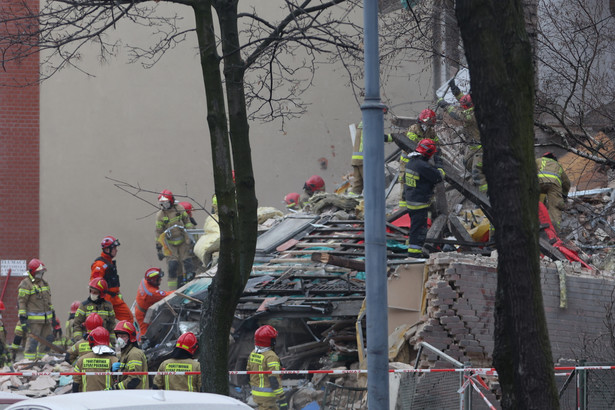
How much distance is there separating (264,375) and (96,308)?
482 centimetres

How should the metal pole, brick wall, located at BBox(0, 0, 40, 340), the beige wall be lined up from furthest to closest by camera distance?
the beige wall < brick wall, located at BBox(0, 0, 40, 340) < the metal pole

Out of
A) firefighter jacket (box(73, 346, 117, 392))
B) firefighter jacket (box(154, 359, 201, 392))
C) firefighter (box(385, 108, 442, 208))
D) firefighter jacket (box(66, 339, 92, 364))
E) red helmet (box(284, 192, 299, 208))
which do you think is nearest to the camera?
firefighter jacket (box(154, 359, 201, 392))

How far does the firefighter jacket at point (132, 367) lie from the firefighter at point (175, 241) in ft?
26.7

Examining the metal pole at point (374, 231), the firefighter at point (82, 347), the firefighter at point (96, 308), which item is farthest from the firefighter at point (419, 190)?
the metal pole at point (374, 231)

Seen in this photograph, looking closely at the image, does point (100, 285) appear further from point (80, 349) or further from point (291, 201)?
point (291, 201)

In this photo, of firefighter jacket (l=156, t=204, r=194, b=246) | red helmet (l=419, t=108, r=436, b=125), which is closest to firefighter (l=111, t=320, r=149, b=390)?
red helmet (l=419, t=108, r=436, b=125)

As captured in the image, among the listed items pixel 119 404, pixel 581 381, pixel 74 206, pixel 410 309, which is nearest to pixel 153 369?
pixel 410 309

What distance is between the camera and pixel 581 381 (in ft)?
28.8

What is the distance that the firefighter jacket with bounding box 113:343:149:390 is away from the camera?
Result: 10.0m

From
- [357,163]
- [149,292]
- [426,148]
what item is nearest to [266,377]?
[426,148]

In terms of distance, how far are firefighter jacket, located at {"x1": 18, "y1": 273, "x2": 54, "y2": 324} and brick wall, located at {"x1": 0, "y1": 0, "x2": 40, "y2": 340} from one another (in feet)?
19.3

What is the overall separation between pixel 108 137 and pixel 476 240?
40.8 feet

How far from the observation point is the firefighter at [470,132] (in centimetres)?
1204

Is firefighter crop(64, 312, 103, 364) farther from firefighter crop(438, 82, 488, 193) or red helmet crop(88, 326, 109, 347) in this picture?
firefighter crop(438, 82, 488, 193)
